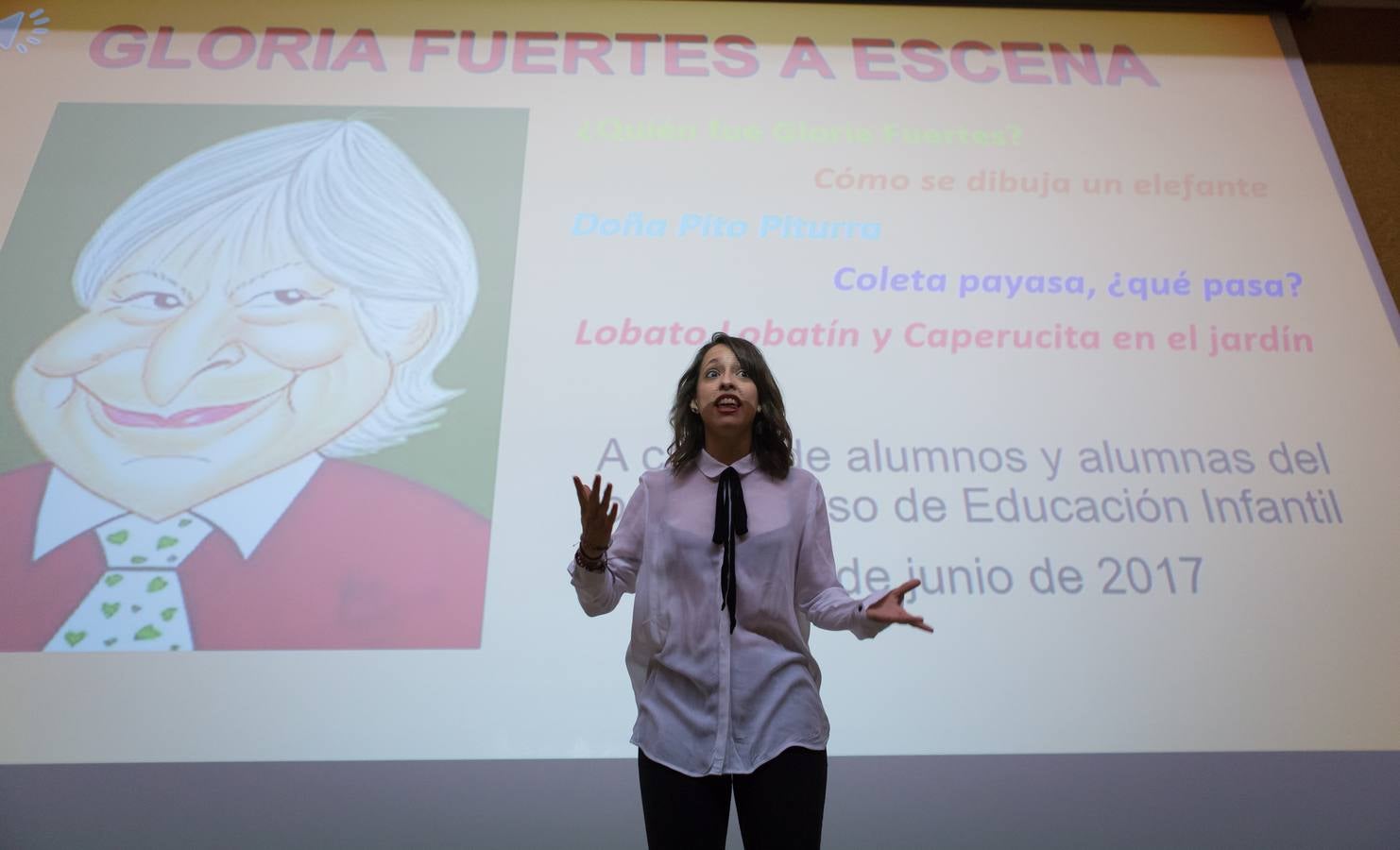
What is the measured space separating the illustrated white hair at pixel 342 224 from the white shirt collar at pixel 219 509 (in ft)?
1.06

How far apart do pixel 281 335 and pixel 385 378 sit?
318 mm

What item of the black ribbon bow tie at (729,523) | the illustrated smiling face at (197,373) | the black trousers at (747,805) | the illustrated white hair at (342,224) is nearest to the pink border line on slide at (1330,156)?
the black ribbon bow tie at (729,523)

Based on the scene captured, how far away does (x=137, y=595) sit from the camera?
7.13ft

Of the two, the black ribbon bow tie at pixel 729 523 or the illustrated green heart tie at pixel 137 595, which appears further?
the illustrated green heart tie at pixel 137 595

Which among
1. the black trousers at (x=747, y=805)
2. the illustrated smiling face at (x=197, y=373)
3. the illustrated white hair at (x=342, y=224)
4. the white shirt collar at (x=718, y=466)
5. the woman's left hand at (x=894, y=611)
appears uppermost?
the illustrated white hair at (x=342, y=224)

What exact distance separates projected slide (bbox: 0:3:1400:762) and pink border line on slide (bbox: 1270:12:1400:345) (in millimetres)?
42

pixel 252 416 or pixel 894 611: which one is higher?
Result: pixel 252 416

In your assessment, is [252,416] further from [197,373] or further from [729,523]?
[729,523]

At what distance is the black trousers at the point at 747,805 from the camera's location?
1.20m

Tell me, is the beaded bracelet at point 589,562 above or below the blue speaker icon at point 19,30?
below

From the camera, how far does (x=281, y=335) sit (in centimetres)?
248

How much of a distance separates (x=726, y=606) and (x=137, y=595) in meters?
1.63

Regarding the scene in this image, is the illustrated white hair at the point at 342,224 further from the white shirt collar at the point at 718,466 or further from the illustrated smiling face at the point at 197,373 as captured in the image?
the white shirt collar at the point at 718,466

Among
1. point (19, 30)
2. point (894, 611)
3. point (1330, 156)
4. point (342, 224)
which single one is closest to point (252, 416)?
point (342, 224)
